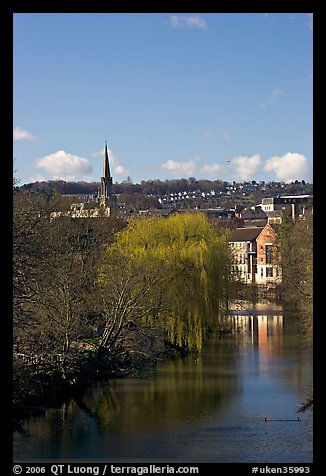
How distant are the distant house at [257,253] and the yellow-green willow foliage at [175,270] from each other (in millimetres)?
18578

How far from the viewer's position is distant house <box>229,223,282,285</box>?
127 feet

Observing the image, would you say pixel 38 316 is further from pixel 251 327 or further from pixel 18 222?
pixel 251 327

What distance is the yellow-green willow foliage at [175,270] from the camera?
1585 centimetres

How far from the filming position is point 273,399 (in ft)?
38.4

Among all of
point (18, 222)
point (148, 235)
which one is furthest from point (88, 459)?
point (148, 235)

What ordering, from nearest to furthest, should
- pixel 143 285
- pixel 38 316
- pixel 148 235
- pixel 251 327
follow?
pixel 38 316 < pixel 143 285 < pixel 148 235 < pixel 251 327

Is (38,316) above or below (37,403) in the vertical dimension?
above

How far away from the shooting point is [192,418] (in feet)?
35.3

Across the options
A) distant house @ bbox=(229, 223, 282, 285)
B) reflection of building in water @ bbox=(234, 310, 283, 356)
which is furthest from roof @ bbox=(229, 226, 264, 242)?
reflection of building in water @ bbox=(234, 310, 283, 356)

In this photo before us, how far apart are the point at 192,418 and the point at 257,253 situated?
3078 cm

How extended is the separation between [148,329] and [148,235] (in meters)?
3.63

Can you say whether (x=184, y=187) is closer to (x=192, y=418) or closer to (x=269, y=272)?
(x=269, y=272)

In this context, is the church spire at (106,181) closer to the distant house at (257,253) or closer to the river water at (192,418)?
the distant house at (257,253)
